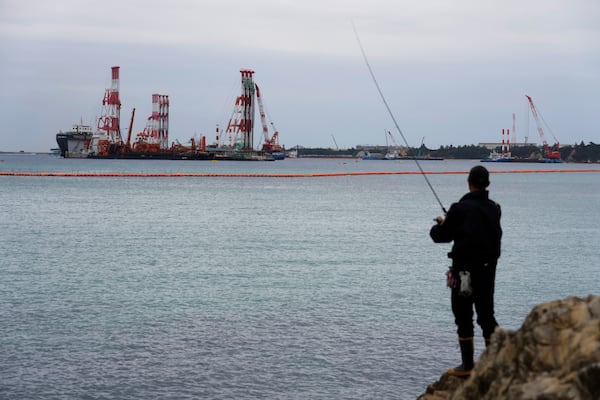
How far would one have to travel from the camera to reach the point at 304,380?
1252 centimetres

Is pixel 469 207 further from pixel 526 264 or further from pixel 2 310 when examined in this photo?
pixel 526 264

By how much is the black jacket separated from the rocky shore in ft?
3.74

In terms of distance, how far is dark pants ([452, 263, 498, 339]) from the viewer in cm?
758

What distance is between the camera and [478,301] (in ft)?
25.1

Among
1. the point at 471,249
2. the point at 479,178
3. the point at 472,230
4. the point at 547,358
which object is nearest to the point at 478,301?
the point at 471,249

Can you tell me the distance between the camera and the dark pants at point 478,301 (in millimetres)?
7578

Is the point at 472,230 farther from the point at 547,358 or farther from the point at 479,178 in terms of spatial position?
the point at 547,358

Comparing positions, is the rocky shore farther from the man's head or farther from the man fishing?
the man's head

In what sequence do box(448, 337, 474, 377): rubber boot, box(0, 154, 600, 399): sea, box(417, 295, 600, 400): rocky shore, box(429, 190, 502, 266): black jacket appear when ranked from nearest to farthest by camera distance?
box(417, 295, 600, 400): rocky shore
box(429, 190, 502, 266): black jacket
box(448, 337, 474, 377): rubber boot
box(0, 154, 600, 399): sea

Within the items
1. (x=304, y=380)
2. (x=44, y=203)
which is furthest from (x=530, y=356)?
(x=44, y=203)

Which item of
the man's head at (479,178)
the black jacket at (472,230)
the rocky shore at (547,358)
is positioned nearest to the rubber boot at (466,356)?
the black jacket at (472,230)

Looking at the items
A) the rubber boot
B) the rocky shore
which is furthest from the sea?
the rocky shore

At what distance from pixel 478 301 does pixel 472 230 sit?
679mm

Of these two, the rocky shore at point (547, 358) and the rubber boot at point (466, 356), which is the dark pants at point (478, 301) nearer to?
the rubber boot at point (466, 356)
